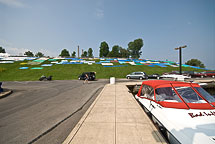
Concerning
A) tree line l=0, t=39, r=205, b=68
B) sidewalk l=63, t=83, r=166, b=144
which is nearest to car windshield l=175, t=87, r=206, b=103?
sidewalk l=63, t=83, r=166, b=144

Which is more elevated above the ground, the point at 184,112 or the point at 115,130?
the point at 184,112

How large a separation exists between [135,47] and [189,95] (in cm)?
11199

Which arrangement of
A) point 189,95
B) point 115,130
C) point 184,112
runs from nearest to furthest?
1. point 184,112
2. point 115,130
3. point 189,95

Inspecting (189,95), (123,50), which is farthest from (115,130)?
(123,50)

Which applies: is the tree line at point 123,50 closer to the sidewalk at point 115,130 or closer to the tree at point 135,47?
the tree at point 135,47

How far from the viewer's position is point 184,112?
3457 mm

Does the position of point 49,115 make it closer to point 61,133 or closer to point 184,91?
point 61,133

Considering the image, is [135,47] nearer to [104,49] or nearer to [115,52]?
[115,52]

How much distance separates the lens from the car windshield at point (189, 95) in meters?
3.91

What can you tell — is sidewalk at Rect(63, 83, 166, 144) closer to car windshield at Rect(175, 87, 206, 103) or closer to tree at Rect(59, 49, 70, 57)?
car windshield at Rect(175, 87, 206, 103)

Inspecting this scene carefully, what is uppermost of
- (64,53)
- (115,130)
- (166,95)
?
(64,53)

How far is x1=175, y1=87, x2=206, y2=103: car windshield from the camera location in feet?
12.8

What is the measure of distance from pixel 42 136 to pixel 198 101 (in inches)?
223

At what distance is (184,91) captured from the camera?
4.21m
